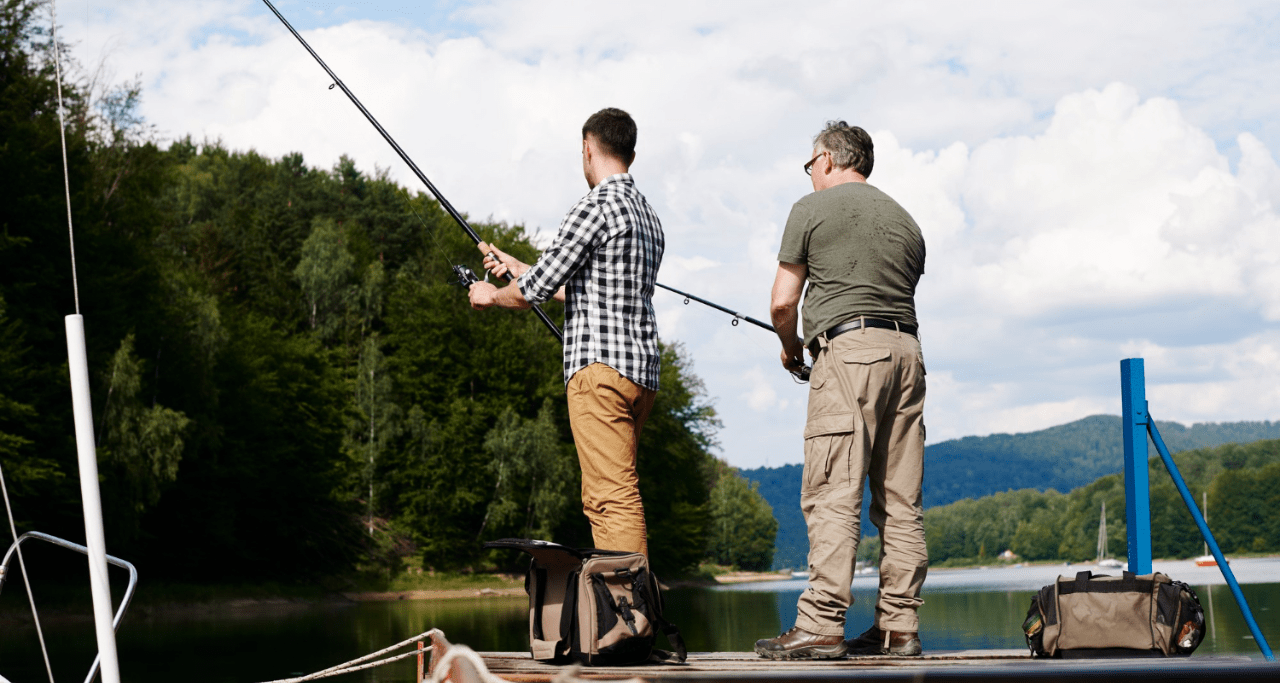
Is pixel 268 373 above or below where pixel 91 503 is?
above

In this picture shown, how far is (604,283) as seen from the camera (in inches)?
150

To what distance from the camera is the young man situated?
3670 millimetres

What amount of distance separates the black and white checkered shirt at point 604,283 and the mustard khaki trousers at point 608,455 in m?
0.05

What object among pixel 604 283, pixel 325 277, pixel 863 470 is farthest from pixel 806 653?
pixel 325 277

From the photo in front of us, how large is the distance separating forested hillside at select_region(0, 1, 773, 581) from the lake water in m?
2.84

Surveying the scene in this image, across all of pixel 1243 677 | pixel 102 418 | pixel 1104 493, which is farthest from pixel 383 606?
pixel 1104 493

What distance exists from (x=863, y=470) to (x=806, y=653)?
54 centimetres

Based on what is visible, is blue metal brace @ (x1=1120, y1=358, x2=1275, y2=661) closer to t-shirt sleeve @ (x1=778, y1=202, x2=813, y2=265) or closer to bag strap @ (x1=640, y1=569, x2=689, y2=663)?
t-shirt sleeve @ (x1=778, y1=202, x2=813, y2=265)

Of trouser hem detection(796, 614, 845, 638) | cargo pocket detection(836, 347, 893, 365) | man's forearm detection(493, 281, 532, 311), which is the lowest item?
trouser hem detection(796, 614, 845, 638)

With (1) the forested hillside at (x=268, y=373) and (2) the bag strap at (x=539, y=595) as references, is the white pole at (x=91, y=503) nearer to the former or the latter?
(2) the bag strap at (x=539, y=595)

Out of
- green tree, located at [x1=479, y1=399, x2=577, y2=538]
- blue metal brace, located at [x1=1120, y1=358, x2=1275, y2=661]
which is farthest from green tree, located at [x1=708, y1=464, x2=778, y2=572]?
blue metal brace, located at [x1=1120, y1=358, x2=1275, y2=661]

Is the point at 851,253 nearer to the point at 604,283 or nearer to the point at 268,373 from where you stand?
the point at 604,283

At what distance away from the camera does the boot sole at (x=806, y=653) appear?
3.30 metres

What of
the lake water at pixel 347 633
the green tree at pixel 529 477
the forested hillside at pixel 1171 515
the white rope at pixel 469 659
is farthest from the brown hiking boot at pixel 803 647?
the forested hillside at pixel 1171 515
